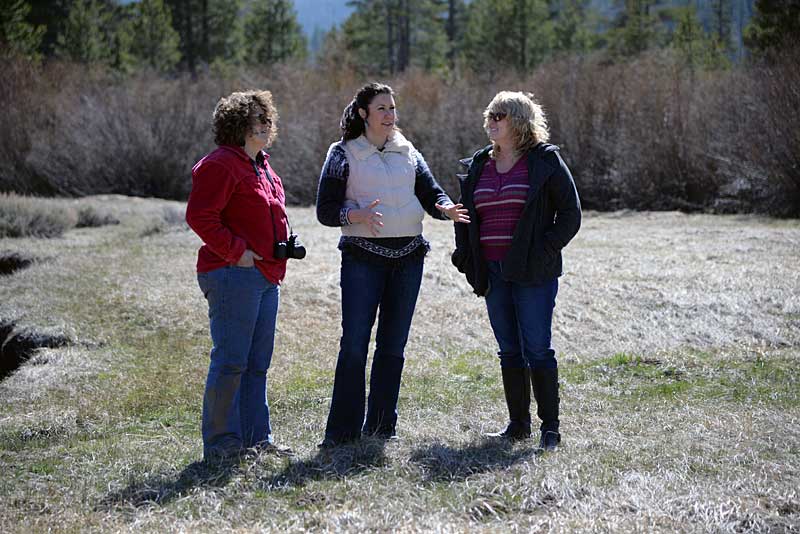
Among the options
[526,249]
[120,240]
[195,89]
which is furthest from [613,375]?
[195,89]

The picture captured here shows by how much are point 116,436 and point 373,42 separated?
43544mm

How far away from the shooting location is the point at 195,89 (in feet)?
87.0

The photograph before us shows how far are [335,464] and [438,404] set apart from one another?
2050 millimetres

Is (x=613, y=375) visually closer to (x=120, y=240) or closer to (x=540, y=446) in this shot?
(x=540, y=446)

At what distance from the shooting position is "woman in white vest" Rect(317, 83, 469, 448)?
481 centimetres

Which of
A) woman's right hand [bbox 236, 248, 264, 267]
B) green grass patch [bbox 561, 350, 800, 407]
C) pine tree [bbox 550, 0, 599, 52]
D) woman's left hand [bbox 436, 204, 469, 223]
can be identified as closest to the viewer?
woman's right hand [bbox 236, 248, 264, 267]

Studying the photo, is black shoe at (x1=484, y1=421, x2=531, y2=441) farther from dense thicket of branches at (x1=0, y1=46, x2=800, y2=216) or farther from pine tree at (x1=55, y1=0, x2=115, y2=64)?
pine tree at (x1=55, y1=0, x2=115, y2=64)

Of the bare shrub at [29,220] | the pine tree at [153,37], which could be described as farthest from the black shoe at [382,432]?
the pine tree at [153,37]

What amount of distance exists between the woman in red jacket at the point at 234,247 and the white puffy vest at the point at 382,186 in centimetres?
40

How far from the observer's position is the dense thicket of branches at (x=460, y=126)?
18266mm

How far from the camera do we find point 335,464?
15.1ft

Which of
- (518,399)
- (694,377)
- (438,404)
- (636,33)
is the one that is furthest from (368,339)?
(636,33)

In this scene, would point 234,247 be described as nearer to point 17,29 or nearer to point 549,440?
point 549,440

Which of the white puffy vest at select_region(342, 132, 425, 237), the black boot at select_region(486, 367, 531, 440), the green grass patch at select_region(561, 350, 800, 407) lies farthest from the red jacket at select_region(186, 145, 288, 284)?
the green grass patch at select_region(561, 350, 800, 407)
